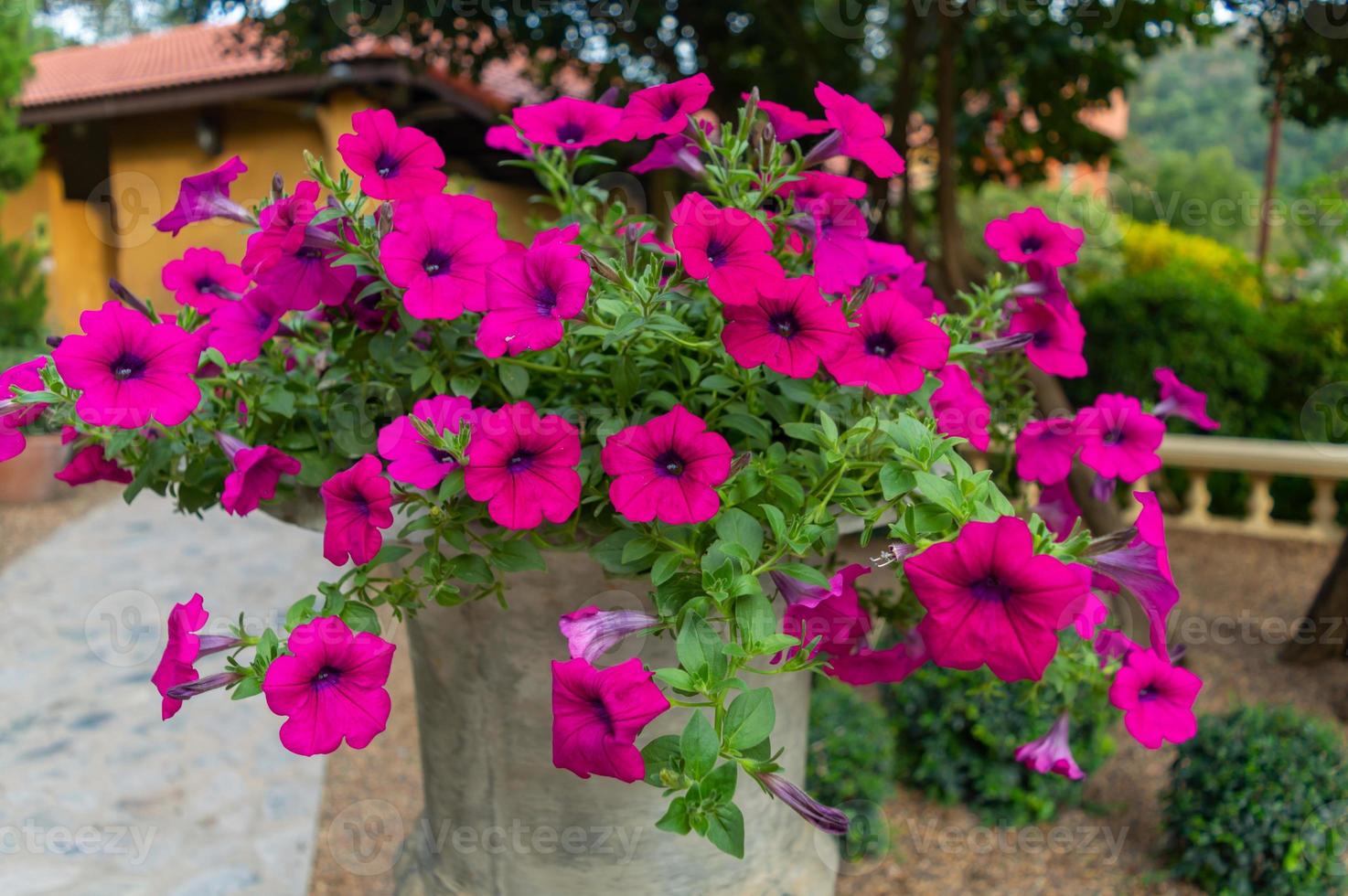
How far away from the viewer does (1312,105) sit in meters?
3.84

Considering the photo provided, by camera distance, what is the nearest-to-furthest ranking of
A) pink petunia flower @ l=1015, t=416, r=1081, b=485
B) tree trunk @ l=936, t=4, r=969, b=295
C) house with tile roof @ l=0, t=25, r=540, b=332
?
pink petunia flower @ l=1015, t=416, r=1081, b=485
tree trunk @ l=936, t=4, r=969, b=295
house with tile roof @ l=0, t=25, r=540, b=332

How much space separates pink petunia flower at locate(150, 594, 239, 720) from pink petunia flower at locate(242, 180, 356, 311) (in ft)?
1.18

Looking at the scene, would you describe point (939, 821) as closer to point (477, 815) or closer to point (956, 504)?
point (477, 815)

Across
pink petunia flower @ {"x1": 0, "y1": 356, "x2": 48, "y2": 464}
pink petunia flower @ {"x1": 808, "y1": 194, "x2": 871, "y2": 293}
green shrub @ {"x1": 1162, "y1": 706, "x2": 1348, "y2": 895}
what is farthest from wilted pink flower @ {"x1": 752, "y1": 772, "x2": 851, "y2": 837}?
green shrub @ {"x1": 1162, "y1": 706, "x2": 1348, "y2": 895}

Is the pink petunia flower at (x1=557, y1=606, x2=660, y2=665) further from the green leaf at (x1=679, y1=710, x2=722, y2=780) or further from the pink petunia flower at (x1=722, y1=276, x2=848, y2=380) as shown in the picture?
the pink petunia flower at (x1=722, y1=276, x2=848, y2=380)

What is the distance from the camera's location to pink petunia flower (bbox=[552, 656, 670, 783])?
90cm

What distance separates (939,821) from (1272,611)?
2.76 m

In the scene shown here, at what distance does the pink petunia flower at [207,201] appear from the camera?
1.27 meters

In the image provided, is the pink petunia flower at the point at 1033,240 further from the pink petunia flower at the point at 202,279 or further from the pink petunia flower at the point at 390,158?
the pink petunia flower at the point at 202,279

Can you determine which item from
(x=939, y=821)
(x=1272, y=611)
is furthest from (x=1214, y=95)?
(x=939, y=821)

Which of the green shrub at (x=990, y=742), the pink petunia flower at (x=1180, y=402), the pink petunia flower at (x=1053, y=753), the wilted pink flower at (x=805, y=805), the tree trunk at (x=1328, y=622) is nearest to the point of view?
the wilted pink flower at (x=805, y=805)

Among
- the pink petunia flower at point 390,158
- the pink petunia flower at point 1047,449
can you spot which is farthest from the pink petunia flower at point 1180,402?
the pink petunia flower at point 390,158

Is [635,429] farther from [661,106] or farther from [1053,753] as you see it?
[1053,753]

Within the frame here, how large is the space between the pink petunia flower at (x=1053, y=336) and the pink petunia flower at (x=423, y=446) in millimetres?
796
